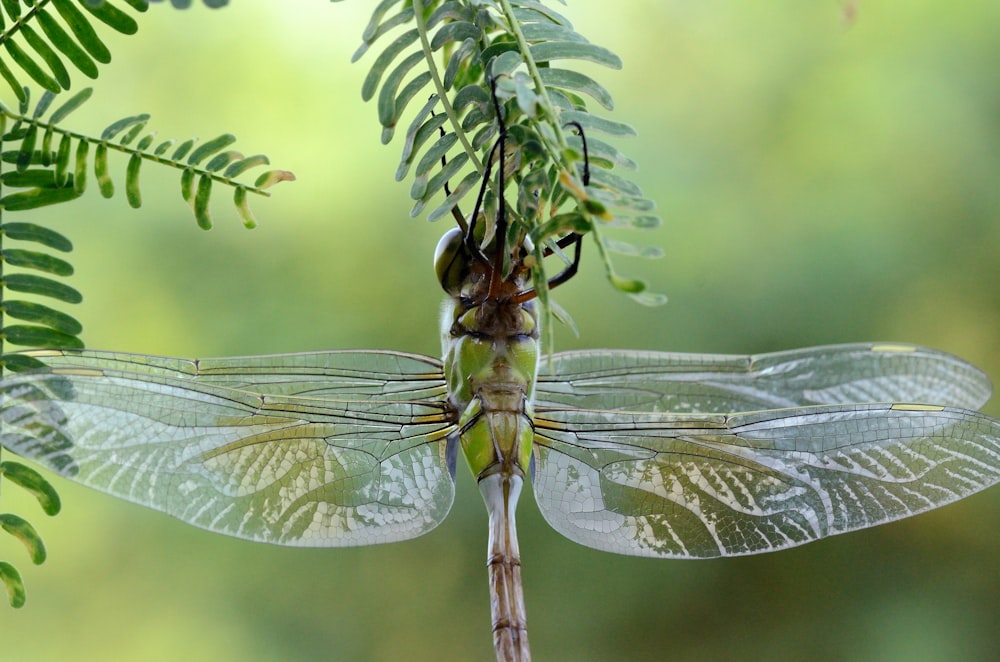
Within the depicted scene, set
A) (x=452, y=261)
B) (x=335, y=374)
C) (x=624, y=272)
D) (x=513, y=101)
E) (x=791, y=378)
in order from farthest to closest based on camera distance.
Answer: (x=624, y=272)
(x=791, y=378)
(x=335, y=374)
(x=452, y=261)
(x=513, y=101)

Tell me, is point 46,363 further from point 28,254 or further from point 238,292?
point 238,292

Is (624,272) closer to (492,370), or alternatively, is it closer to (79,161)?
(492,370)

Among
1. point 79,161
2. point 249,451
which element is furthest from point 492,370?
point 79,161

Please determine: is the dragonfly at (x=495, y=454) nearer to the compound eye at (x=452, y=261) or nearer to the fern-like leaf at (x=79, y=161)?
the compound eye at (x=452, y=261)

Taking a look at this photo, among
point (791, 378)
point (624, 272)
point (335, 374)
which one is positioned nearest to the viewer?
point (335, 374)

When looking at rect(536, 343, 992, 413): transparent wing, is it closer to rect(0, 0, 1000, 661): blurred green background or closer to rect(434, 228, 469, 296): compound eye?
rect(434, 228, 469, 296): compound eye

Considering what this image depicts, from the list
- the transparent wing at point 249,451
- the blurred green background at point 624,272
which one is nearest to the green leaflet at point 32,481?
the transparent wing at point 249,451

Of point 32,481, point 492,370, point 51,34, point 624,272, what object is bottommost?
point 32,481
